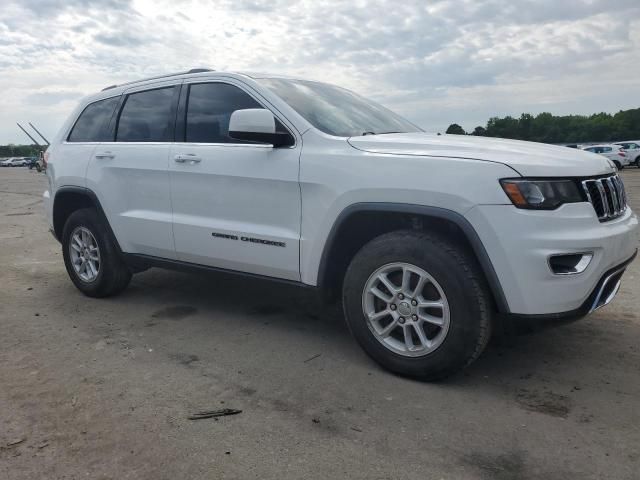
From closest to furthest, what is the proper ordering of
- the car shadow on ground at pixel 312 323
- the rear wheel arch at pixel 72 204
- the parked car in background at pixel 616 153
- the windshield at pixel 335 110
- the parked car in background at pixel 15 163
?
the car shadow on ground at pixel 312 323
the windshield at pixel 335 110
the rear wheel arch at pixel 72 204
the parked car in background at pixel 616 153
the parked car in background at pixel 15 163

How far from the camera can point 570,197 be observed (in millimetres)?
2930

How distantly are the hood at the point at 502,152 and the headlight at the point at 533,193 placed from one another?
0.05 meters

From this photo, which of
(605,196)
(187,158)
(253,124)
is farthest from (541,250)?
(187,158)

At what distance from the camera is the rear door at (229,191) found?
368 centimetres

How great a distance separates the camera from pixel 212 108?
4219mm

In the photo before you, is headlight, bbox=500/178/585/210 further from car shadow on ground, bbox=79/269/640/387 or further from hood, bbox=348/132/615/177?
car shadow on ground, bbox=79/269/640/387

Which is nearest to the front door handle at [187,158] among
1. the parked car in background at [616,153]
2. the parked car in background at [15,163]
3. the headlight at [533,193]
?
the headlight at [533,193]

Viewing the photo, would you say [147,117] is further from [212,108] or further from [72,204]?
[72,204]

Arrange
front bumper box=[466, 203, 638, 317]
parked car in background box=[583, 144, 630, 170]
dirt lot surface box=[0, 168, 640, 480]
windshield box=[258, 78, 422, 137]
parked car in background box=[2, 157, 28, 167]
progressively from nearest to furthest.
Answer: dirt lot surface box=[0, 168, 640, 480], front bumper box=[466, 203, 638, 317], windshield box=[258, 78, 422, 137], parked car in background box=[583, 144, 630, 170], parked car in background box=[2, 157, 28, 167]

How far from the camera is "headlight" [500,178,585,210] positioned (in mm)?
2848

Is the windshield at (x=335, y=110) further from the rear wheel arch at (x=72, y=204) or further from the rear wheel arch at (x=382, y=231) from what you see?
the rear wheel arch at (x=72, y=204)

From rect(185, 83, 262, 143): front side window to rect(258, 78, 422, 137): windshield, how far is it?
0.73ft

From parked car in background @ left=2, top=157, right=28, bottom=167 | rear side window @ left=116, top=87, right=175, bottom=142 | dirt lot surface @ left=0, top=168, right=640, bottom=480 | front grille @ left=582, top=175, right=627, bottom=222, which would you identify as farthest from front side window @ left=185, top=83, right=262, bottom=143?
parked car in background @ left=2, top=157, right=28, bottom=167

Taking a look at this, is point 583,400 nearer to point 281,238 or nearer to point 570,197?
point 570,197
